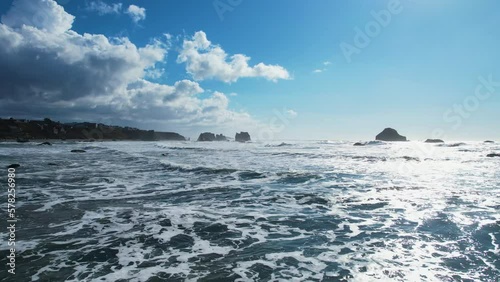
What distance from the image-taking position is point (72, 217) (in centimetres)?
881

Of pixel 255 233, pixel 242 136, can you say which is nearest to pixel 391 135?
pixel 242 136

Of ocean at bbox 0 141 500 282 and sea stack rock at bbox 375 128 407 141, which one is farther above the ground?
sea stack rock at bbox 375 128 407 141

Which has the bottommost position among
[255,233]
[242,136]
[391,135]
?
[255,233]

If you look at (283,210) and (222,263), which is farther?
(283,210)

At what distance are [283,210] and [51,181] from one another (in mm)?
13281

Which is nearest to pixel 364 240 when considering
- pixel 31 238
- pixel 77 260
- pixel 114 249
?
pixel 114 249

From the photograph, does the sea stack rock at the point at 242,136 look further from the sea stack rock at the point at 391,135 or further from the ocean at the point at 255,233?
the ocean at the point at 255,233

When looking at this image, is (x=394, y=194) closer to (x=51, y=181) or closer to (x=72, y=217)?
(x=72, y=217)

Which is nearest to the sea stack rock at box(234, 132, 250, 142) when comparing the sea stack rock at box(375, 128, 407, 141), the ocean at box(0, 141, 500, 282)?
the sea stack rock at box(375, 128, 407, 141)

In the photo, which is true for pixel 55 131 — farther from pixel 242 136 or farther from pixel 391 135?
pixel 391 135

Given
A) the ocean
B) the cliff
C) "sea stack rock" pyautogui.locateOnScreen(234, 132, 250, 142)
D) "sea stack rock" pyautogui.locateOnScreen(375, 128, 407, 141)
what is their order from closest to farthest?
the ocean < the cliff < "sea stack rock" pyautogui.locateOnScreen(375, 128, 407, 141) < "sea stack rock" pyautogui.locateOnScreen(234, 132, 250, 142)

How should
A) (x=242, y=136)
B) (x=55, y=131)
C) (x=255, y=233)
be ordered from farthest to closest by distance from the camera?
(x=242, y=136), (x=55, y=131), (x=255, y=233)

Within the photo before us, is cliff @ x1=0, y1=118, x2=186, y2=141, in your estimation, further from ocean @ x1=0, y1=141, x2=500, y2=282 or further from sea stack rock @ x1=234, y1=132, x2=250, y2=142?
ocean @ x1=0, y1=141, x2=500, y2=282

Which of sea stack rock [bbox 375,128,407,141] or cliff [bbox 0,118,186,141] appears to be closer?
cliff [bbox 0,118,186,141]
